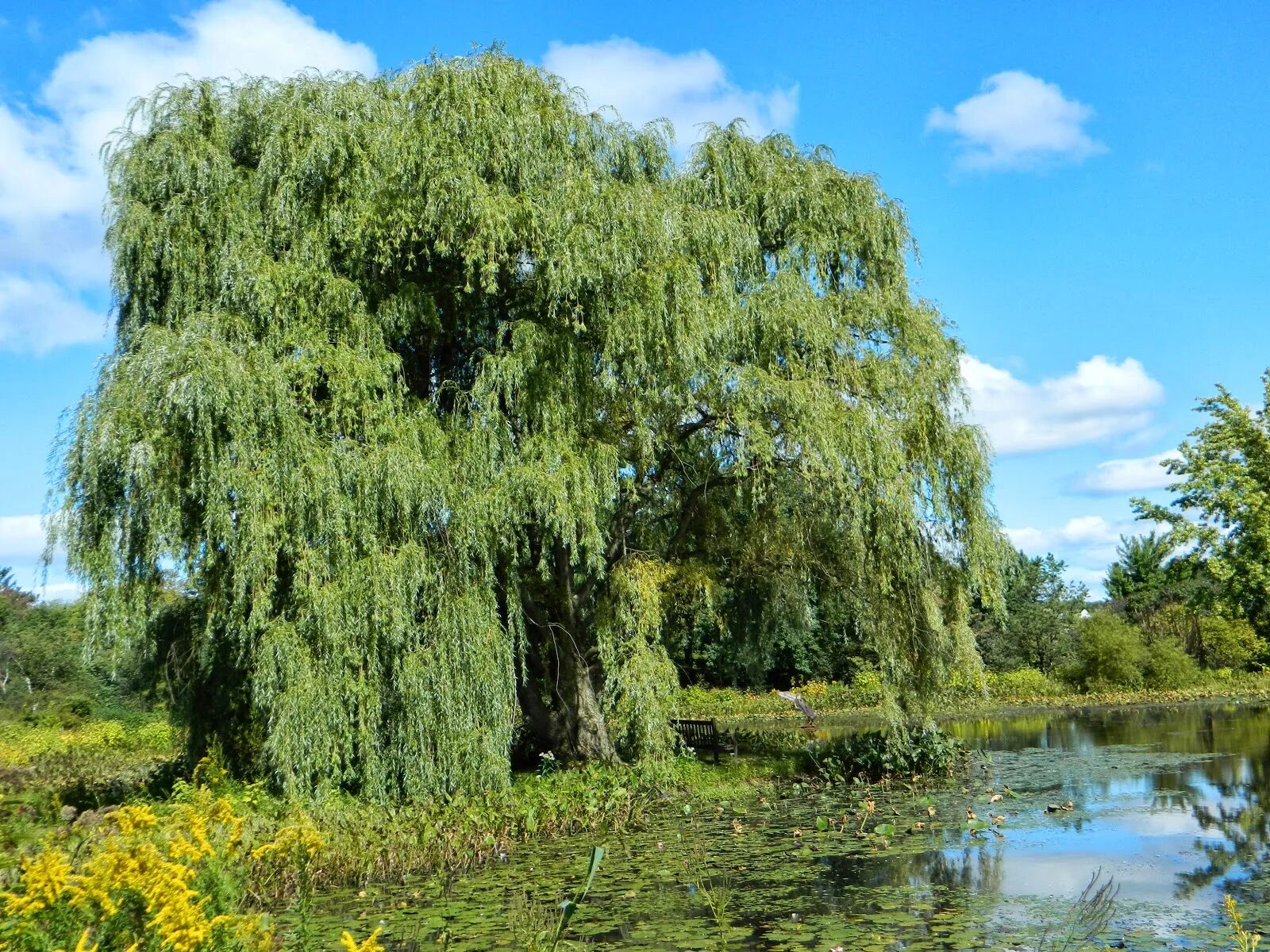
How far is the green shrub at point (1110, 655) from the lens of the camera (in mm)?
34781

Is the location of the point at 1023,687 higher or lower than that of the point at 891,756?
lower

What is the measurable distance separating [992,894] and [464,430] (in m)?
7.81

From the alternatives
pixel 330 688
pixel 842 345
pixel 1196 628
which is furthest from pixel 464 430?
pixel 1196 628

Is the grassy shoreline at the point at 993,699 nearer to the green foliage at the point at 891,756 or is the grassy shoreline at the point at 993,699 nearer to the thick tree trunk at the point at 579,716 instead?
the green foliage at the point at 891,756

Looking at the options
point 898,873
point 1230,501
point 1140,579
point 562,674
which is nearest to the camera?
point 898,873

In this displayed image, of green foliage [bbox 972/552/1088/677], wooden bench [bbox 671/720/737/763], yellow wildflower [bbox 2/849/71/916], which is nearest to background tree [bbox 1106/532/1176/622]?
green foliage [bbox 972/552/1088/677]

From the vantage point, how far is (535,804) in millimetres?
12680

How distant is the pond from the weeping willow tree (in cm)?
217

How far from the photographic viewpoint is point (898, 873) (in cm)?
995

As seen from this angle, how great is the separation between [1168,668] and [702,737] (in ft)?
71.5

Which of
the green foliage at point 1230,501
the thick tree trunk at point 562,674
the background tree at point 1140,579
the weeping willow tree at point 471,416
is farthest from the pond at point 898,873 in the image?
the background tree at point 1140,579

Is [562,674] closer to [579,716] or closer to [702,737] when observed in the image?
[579,716]

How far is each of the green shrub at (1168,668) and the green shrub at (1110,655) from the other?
0.25 m

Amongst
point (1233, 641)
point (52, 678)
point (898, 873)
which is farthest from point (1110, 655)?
point (52, 678)
